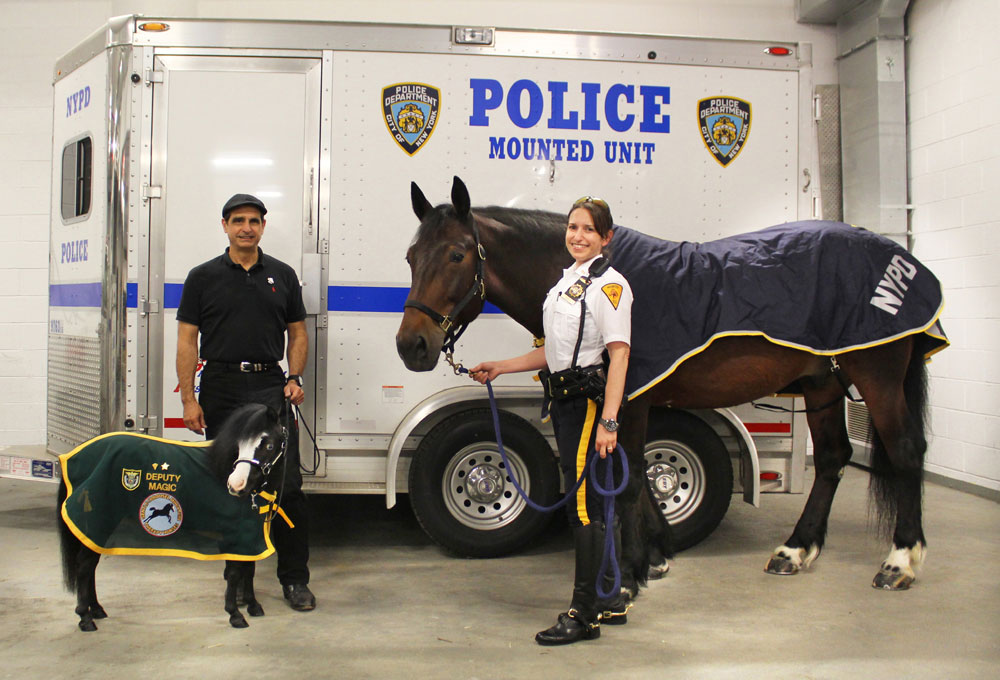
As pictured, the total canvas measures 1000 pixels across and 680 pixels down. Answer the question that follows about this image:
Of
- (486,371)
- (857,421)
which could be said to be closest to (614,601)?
(486,371)

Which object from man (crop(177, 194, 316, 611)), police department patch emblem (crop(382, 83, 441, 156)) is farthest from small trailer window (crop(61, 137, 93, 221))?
police department patch emblem (crop(382, 83, 441, 156))

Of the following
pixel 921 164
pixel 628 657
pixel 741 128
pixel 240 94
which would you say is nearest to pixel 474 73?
pixel 240 94

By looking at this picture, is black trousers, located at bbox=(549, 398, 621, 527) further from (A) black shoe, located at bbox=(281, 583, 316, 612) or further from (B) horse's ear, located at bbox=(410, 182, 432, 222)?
(A) black shoe, located at bbox=(281, 583, 316, 612)

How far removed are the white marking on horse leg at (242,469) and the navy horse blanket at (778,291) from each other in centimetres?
167

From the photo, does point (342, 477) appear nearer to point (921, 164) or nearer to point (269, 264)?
point (269, 264)

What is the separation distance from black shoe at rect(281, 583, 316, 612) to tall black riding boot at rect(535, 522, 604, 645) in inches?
42.5

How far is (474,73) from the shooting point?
4.08m

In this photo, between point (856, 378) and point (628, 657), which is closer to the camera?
point (628, 657)

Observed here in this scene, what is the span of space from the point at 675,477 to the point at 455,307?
5.98 ft

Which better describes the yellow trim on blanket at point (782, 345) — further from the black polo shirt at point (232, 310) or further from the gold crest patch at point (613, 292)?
the black polo shirt at point (232, 310)

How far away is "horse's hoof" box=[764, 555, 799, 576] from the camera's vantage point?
402 cm

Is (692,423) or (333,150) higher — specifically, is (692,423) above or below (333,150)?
below

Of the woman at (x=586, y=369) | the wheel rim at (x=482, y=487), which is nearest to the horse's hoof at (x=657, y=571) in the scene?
the wheel rim at (x=482, y=487)

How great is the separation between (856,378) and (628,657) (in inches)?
75.8
